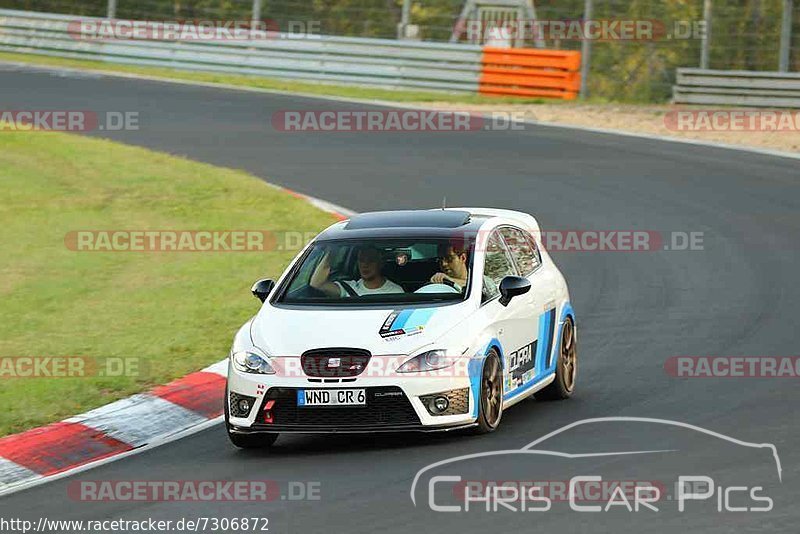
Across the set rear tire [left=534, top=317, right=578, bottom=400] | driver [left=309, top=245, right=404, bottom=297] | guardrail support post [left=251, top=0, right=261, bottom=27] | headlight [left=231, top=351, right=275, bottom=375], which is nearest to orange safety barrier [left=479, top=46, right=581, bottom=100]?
guardrail support post [left=251, top=0, right=261, bottom=27]

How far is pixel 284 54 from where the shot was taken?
34.8 metres

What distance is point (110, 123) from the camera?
26594 millimetres

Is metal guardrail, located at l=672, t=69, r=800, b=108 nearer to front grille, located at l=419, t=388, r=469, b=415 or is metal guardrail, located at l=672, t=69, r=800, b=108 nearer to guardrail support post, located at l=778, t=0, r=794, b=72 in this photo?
guardrail support post, located at l=778, t=0, r=794, b=72

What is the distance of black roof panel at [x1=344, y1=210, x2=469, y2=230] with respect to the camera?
36.5ft

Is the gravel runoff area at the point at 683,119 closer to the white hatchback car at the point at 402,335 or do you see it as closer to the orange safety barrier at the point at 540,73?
the orange safety barrier at the point at 540,73

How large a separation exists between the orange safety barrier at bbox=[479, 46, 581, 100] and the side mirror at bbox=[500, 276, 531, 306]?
857 inches

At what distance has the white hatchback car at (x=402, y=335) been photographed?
31.8 feet

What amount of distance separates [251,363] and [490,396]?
1.53 m

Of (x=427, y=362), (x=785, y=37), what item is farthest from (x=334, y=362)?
(x=785, y=37)

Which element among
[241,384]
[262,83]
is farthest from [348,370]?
[262,83]

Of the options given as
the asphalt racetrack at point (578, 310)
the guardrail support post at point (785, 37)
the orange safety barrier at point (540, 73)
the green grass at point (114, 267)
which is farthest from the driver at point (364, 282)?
the guardrail support post at point (785, 37)

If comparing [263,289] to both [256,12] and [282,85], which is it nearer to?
[282,85]

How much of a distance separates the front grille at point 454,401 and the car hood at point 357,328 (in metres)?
0.32

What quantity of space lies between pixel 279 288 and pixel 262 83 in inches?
930
